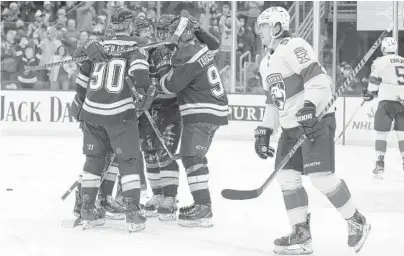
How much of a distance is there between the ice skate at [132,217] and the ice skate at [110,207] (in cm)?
35

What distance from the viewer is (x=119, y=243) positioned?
3.59m

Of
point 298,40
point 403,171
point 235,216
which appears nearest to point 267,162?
point 403,171

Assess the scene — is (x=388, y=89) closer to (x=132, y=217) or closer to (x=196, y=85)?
(x=196, y=85)

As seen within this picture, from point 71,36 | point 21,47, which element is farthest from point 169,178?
point 21,47

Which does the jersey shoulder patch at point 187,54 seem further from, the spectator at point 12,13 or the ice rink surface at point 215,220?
the spectator at point 12,13

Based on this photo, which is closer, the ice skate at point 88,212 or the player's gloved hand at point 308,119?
the player's gloved hand at point 308,119

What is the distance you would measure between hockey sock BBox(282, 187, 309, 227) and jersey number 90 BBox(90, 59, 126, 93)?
106 centimetres

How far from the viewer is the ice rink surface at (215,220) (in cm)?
349

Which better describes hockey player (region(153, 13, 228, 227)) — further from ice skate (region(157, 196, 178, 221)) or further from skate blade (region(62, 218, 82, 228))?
skate blade (region(62, 218, 82, 228))

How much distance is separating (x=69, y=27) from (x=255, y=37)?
8.93 feet

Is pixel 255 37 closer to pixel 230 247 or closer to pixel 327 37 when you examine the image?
pixel 327 37

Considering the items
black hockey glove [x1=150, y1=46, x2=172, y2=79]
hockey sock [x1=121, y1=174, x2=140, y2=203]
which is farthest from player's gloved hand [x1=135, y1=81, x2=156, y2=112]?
hockey sock [x1=121, y1=174, x2=140, y2=203]

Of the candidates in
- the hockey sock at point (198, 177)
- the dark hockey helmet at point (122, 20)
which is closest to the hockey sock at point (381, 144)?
the hockey sock at point (198, 177)

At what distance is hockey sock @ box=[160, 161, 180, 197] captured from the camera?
428cm
